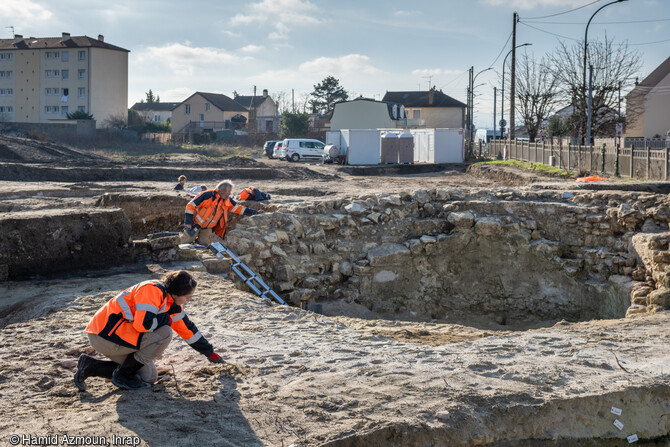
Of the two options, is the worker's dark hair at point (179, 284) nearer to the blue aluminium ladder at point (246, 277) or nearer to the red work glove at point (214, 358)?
the red work glove at point (214, 358)

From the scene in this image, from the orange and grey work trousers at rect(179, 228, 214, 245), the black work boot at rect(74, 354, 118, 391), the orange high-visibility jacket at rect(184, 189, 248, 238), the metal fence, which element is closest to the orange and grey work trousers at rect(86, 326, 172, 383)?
the black work boot at rect(74, 354, 118, 391)

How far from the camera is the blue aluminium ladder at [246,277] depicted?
10.2 metres

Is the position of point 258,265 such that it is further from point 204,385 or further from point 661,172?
point 661,172

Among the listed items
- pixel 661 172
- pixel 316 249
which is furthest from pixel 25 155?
pixel 661 172

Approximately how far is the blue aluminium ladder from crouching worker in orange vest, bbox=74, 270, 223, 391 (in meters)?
4.68

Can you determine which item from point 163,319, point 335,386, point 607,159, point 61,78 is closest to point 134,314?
point 163,319

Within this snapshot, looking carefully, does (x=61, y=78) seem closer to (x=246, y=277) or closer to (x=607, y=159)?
(x=607, y=159)

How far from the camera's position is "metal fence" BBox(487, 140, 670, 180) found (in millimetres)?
20531

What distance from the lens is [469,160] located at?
43.0 meters

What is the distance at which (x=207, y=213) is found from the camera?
11000 mm

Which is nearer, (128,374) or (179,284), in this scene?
(179,284)

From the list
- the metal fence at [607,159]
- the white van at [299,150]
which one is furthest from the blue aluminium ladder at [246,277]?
the white van at [299,150]

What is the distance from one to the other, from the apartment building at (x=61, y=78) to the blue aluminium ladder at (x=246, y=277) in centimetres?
5724

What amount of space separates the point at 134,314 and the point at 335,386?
1.73m
